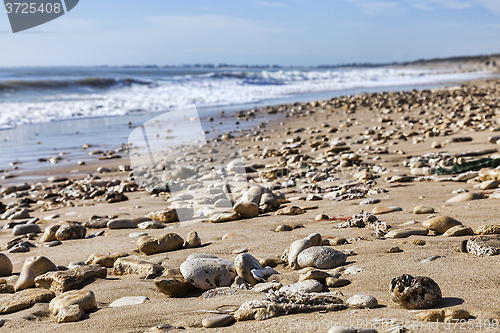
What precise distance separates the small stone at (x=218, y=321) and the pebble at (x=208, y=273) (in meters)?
0.38

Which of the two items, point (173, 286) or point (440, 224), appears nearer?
point (173, 286)

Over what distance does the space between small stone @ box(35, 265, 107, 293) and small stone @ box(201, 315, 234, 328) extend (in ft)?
3.06

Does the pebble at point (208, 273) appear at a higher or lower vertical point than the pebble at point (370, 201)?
higher

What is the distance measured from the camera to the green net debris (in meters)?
4.07

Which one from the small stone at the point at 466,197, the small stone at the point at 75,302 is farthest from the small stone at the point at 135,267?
the small stone at the point at 466,197

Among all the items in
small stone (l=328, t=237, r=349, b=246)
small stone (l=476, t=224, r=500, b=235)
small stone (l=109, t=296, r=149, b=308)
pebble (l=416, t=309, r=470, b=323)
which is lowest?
small stone (l=328, t=237, r=349, b=246)

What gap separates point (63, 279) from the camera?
6.81ft

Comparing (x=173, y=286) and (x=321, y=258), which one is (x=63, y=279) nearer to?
(x=173, y=286)

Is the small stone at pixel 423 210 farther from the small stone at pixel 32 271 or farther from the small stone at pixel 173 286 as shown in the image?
the small stone at pixel 32 271

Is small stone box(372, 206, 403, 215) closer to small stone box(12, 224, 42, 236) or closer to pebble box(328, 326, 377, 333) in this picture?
pebble box(328, 326, 377, 333)

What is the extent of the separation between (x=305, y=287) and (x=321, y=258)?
1.17ft

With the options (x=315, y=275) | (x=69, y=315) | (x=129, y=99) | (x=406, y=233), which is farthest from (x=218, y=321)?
(x=129, y=99)

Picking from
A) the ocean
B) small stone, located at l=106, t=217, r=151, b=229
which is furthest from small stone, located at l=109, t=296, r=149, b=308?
the ocean

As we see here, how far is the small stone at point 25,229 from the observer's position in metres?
3.43
